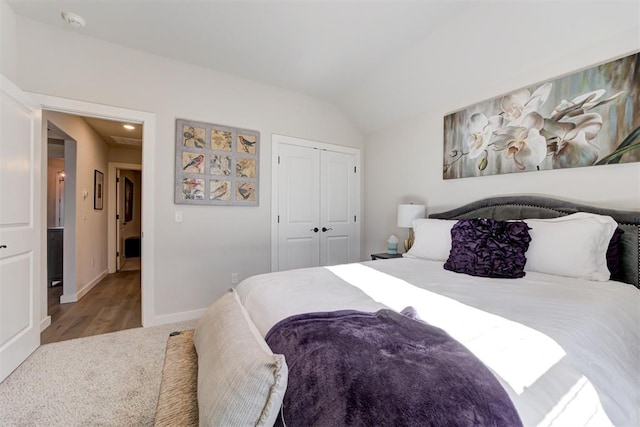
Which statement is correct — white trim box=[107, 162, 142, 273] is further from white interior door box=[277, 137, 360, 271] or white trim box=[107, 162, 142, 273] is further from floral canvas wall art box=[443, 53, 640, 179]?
floral canvas wall art box=[443, 53, 640, 179]

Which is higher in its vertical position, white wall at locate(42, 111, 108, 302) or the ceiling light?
the ceiling light

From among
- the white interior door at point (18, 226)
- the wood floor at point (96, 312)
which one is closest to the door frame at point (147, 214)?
the wood floor at point (96, 312)

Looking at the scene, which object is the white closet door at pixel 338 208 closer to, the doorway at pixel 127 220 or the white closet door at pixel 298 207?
the white closet door at pixel 298 207

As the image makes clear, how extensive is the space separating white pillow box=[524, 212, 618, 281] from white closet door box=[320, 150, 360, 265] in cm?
238

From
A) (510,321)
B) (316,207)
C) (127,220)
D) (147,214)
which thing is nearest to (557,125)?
(510,321)

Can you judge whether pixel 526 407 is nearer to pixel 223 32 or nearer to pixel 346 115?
pixel 223 32

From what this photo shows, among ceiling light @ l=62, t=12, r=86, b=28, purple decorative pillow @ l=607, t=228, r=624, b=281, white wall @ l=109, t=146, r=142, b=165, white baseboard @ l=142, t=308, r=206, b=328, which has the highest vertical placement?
ceiling light @ l=62, t=12, r=86, b=28

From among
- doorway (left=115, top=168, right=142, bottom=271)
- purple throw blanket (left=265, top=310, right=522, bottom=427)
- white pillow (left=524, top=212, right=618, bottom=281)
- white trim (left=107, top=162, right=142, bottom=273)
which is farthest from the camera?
doorway (left=115, top=168, right=142, bottom=271)

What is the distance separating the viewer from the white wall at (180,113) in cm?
232

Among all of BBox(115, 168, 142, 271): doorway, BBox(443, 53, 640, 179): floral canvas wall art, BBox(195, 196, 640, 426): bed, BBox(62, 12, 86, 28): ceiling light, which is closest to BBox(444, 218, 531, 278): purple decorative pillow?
BBox(195, 196, 640, 426): bed

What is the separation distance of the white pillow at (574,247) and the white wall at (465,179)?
13.3 inches

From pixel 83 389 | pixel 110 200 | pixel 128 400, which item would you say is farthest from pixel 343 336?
pixel 110 200

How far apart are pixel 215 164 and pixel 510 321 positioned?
9.50ft

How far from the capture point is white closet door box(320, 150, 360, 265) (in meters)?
3.78
